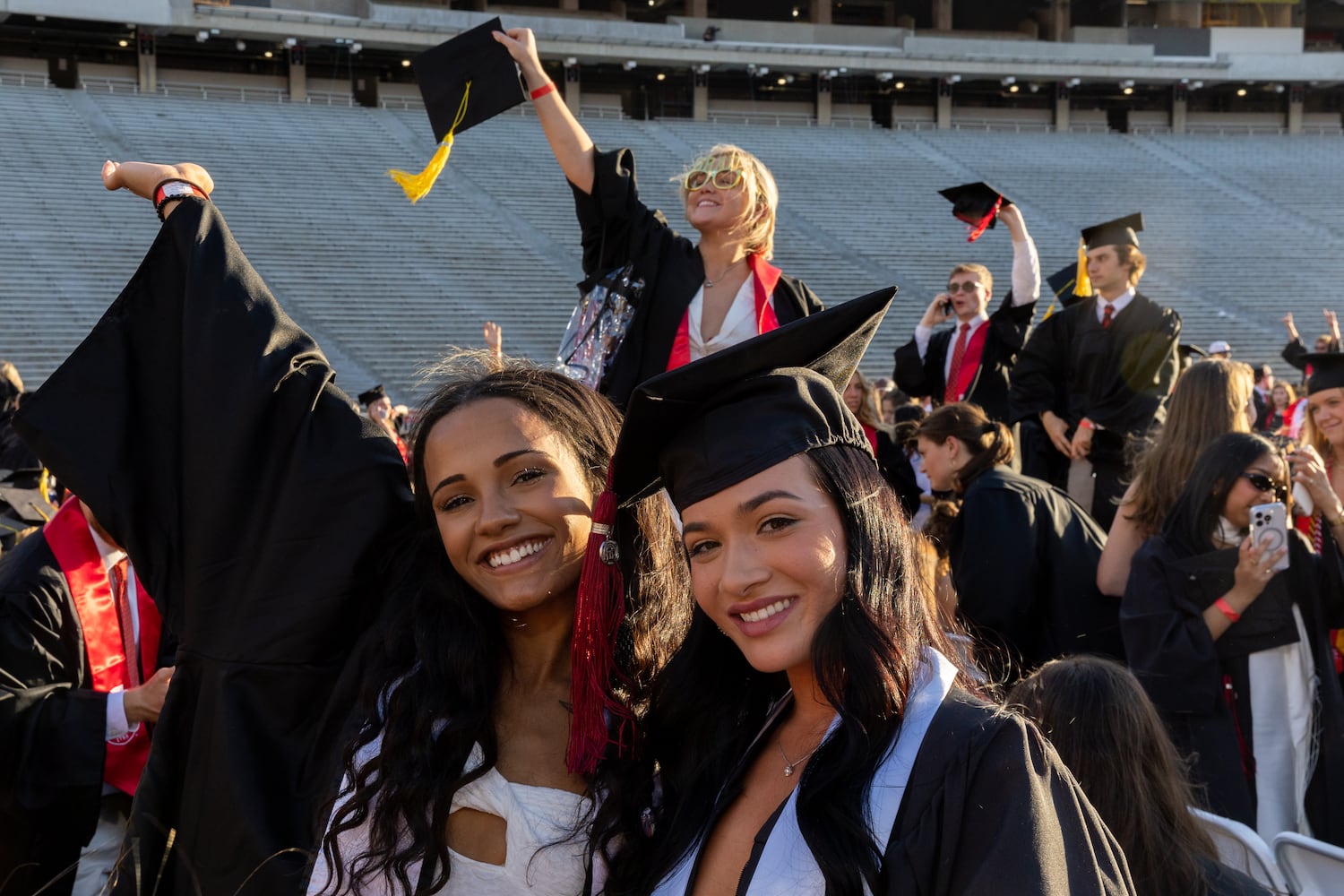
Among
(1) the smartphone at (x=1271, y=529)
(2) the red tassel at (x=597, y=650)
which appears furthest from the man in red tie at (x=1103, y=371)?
(2) the red tassel at (x=597, y=650)

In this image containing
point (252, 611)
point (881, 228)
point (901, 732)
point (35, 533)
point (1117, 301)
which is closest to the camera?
point (901, 732)

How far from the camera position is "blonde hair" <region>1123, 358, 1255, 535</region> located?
424 cm

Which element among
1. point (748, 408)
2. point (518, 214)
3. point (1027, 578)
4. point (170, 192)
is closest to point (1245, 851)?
point (1027, 578)

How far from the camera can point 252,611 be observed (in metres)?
2.28

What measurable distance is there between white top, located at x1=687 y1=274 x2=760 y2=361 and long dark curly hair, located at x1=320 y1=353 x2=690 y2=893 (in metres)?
1.33

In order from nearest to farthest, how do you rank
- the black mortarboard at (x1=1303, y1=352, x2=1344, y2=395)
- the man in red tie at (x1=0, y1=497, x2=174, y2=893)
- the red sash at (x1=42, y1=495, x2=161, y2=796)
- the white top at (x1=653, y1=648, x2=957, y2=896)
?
the white top at (x1=653, y1=648, x2=957, y2=896)
the man in red tie at (x1=0, y1=497, x2=174, y2=893)
the red sash at (x1=42, y1=495, x2=161, y2=796)
the black mortarboard at (x1=1303, y1=352, x2=1344, y2=395)

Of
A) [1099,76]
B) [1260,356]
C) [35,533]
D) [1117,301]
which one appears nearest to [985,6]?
[1099,76]

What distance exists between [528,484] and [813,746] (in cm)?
65

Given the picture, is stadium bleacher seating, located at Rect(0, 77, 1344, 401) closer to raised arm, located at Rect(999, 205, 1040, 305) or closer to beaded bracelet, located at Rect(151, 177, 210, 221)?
raised arm, located at Rect(999, 205, 1040, 305)

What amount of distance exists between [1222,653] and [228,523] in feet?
9.42

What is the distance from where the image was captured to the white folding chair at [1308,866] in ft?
8.91

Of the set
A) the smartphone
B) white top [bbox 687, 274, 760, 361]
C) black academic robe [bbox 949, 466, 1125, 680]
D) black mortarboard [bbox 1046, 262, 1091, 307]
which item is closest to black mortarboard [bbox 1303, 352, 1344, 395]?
black academic robe [bbox 949, 466, 1125, 680]

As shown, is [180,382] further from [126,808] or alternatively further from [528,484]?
[126,808]

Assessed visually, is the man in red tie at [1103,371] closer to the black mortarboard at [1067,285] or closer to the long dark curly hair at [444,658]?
the black mortarboard at [1067,285]
